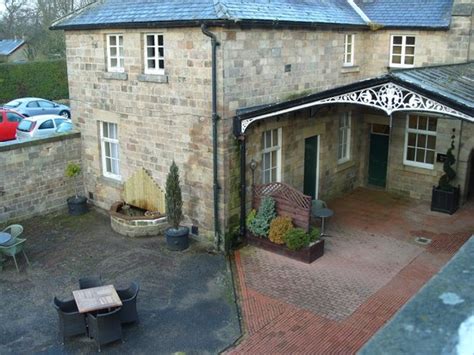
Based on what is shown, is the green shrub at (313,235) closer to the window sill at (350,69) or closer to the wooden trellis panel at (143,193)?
the wooden trellis panel at (143,193)

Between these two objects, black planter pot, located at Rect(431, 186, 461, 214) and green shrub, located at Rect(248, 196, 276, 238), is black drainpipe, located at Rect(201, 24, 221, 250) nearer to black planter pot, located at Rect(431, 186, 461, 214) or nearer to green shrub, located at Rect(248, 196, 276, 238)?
green shrub, located at Rect(248, 196, 276, 238)

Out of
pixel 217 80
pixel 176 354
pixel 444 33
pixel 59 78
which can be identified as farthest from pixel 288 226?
pixel 59 78

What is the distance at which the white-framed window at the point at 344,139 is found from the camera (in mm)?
17087

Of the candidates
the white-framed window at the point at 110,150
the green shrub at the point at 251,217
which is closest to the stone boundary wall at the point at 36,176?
the white-framed window at the point at 110,150

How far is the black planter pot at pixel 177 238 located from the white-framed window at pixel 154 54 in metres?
3.99

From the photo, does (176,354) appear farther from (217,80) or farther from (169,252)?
(217,80)

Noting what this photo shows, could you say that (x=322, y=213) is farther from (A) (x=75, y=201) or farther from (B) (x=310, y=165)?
(A) (x=75, y=201)

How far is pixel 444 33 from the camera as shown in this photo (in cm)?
1584

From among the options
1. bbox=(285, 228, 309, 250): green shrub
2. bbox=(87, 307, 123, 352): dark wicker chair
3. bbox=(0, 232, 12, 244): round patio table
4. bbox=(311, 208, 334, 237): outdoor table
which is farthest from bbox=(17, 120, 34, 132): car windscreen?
bbox=(87, 307, 123, 352): dark wicker chair

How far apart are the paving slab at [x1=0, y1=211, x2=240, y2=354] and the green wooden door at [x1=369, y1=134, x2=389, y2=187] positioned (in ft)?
25.8

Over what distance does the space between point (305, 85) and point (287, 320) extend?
7216 millimetres

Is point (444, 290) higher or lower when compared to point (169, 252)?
higher

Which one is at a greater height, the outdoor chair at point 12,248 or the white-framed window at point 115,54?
the white-framed window at point 115,54

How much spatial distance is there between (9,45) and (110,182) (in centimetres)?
3554
